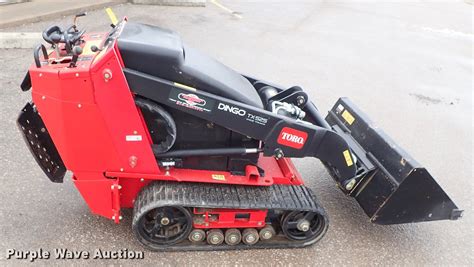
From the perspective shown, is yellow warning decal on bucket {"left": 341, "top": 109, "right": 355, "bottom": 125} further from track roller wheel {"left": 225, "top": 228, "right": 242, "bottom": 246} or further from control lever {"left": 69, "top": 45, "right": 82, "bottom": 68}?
control lever {"left": 69, "top": 45, "right": 82, "bottom": 68}

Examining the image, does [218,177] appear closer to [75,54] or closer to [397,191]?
[75,54]

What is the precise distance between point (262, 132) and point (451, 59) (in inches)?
305

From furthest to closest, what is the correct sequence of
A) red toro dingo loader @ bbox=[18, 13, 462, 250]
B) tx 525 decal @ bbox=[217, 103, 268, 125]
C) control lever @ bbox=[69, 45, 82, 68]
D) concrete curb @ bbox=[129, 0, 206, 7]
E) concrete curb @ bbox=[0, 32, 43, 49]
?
concrete curb @ bbox=[129, 0, 206, 7] → concrete curb @ bbox=[0, 32, 43, 49] → tx 525 decal @ bbox=[217, 103, 268, 125] → red toro dingo loader @ bbox=[18, 13, 462, 250] → control lever @ bbox=[69, 45, 82, 68]

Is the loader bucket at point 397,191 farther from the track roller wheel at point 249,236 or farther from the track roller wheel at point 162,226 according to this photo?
the track roller wheel at point 162,226

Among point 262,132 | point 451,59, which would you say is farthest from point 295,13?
point 262,132

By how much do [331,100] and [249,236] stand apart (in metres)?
3.50

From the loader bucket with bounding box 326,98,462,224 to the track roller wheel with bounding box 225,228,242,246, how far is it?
1.10 m

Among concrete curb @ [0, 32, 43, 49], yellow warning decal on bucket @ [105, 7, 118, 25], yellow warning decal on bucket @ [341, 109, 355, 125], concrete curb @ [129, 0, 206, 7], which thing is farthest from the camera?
concrete curb @ [129, 0, 206, 7]

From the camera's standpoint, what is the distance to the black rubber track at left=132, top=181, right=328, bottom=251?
3080mm

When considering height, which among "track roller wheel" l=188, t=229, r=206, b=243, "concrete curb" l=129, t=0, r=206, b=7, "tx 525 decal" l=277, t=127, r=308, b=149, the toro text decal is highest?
the toro text decal

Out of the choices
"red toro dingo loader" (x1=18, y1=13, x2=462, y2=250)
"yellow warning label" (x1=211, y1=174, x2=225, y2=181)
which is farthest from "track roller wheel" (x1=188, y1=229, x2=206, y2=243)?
"yellow warning label" (x1=211, y1=174, x2=225, y2=181)

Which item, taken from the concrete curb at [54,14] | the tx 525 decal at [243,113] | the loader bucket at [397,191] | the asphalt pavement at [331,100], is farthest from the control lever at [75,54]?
the concrete curb at [54,14]

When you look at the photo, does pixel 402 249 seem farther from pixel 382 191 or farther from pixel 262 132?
pixel 262 132

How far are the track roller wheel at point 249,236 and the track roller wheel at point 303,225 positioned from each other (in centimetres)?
23
